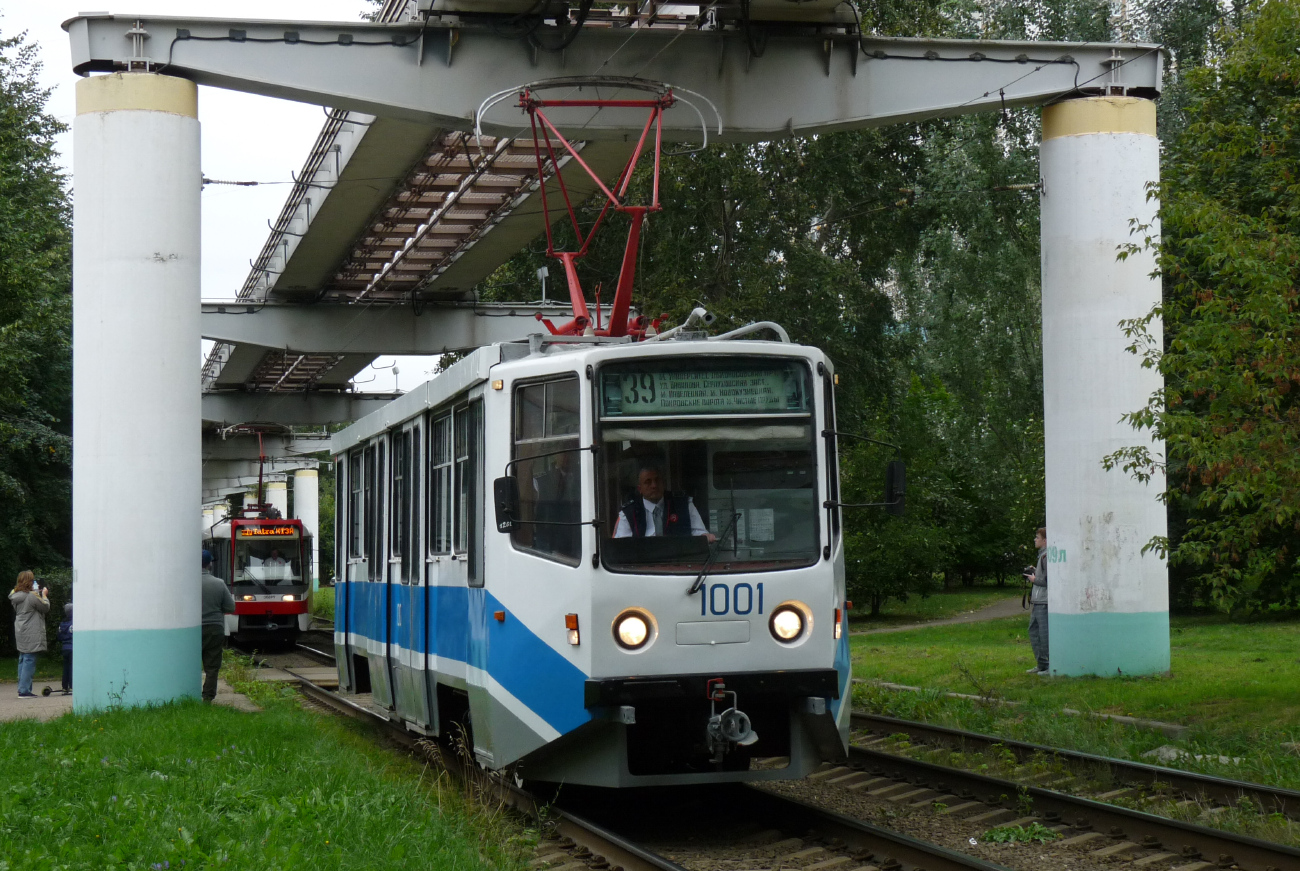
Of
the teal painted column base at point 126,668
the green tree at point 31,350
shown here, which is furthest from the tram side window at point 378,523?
the green tree at point 31,350

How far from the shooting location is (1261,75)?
11.6 m

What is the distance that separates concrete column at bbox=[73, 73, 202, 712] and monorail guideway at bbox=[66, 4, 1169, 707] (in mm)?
20

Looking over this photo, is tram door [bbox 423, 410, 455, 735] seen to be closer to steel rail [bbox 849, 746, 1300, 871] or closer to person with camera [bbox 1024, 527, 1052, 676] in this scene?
steel rail [bbox 849, 746, 1300, 871]

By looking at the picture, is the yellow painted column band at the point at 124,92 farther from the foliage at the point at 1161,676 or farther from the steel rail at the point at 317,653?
the steel rail at the point at 317,653

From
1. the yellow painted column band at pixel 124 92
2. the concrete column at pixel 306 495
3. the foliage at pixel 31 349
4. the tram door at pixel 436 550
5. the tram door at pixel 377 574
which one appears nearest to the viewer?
the tram door at pixel 436 550

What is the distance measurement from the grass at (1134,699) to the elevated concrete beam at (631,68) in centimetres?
608

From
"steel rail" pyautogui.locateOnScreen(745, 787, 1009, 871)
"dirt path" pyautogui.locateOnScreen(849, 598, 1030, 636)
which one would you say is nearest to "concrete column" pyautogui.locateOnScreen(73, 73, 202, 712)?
"steel rail" pyautogui.locateOnScreen(745, 787, 1009, 871)

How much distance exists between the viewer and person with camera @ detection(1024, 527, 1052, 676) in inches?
673

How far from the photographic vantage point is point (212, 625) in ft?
52.0

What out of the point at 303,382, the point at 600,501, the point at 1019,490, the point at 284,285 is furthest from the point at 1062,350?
the point at 303,382

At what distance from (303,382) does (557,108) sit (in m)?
23.2

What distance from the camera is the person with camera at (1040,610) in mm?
17094

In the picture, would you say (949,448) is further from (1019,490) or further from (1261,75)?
(1261,75)


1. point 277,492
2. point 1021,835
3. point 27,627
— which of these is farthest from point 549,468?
point 277,492
